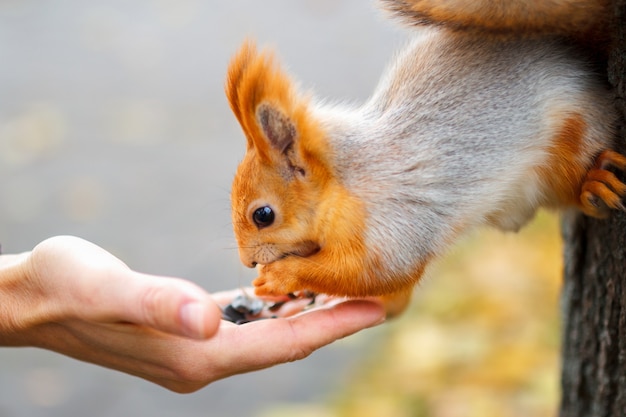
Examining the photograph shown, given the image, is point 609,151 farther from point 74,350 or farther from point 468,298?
point 468,298

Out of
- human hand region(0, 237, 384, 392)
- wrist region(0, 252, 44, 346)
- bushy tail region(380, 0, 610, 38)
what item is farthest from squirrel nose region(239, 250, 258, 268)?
bushy tail region(380, 0, 610, 38)

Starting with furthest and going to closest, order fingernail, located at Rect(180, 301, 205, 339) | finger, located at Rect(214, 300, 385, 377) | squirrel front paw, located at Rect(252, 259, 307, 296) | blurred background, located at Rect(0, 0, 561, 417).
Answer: blurred background, located at Rect(0, 0, 561, 417) < squirrel front paw, located at Rect(252, 259, 307, 296) < finger, located at Rect(214, 300, 385, 377) < fingernail, located at Rect(180, 301, 205, 339)

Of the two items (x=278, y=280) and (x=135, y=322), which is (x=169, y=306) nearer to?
(x=135, y=322)

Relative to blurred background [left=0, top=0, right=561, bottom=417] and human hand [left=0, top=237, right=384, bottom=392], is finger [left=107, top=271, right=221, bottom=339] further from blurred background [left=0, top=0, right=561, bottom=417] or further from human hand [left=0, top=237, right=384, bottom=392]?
blurred background [left=0, top=0, right=561, bottom=417]

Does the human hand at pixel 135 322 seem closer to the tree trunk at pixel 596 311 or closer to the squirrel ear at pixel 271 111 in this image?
the squirrel ear at pixel 271 111

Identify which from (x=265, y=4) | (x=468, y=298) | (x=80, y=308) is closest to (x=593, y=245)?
(x=80, y=308)

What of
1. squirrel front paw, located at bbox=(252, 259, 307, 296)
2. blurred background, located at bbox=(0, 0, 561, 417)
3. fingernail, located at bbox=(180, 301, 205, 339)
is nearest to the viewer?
fingernail, located at bbox=(180, 301, 205, 339)

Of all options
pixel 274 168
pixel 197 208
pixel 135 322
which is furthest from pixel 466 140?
pixel 197 208
